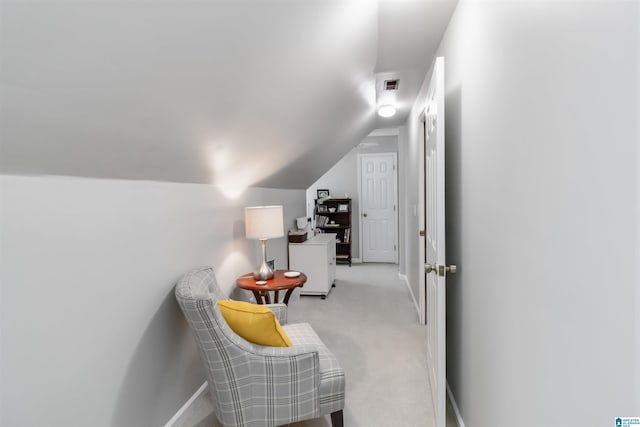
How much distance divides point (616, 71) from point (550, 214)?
0.39 m

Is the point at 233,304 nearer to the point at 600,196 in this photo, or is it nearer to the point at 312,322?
the point at 600,196

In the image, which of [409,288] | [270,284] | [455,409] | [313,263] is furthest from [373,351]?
[409,288]

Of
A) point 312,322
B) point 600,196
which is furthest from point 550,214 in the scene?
point 312,322

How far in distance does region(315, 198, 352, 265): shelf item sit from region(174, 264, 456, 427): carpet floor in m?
1.39

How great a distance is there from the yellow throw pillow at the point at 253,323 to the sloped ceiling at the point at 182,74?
81 cm

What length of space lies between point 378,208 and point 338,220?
0.80 m

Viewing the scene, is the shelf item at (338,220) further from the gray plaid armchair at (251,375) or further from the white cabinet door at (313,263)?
the gray plaid armchair at (251,375)

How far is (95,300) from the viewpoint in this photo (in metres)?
1.48

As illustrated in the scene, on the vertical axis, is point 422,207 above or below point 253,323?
above

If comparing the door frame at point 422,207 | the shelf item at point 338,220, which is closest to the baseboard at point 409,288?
the door frame at point 422,207

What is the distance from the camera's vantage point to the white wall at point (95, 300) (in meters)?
1.17

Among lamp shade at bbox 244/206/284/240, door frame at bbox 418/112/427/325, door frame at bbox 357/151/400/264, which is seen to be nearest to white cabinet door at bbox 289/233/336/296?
door frame at bbox 418/112/427/325

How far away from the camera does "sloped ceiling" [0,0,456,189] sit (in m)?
0.97

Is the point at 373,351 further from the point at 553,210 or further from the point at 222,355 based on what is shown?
the point at 553,210
